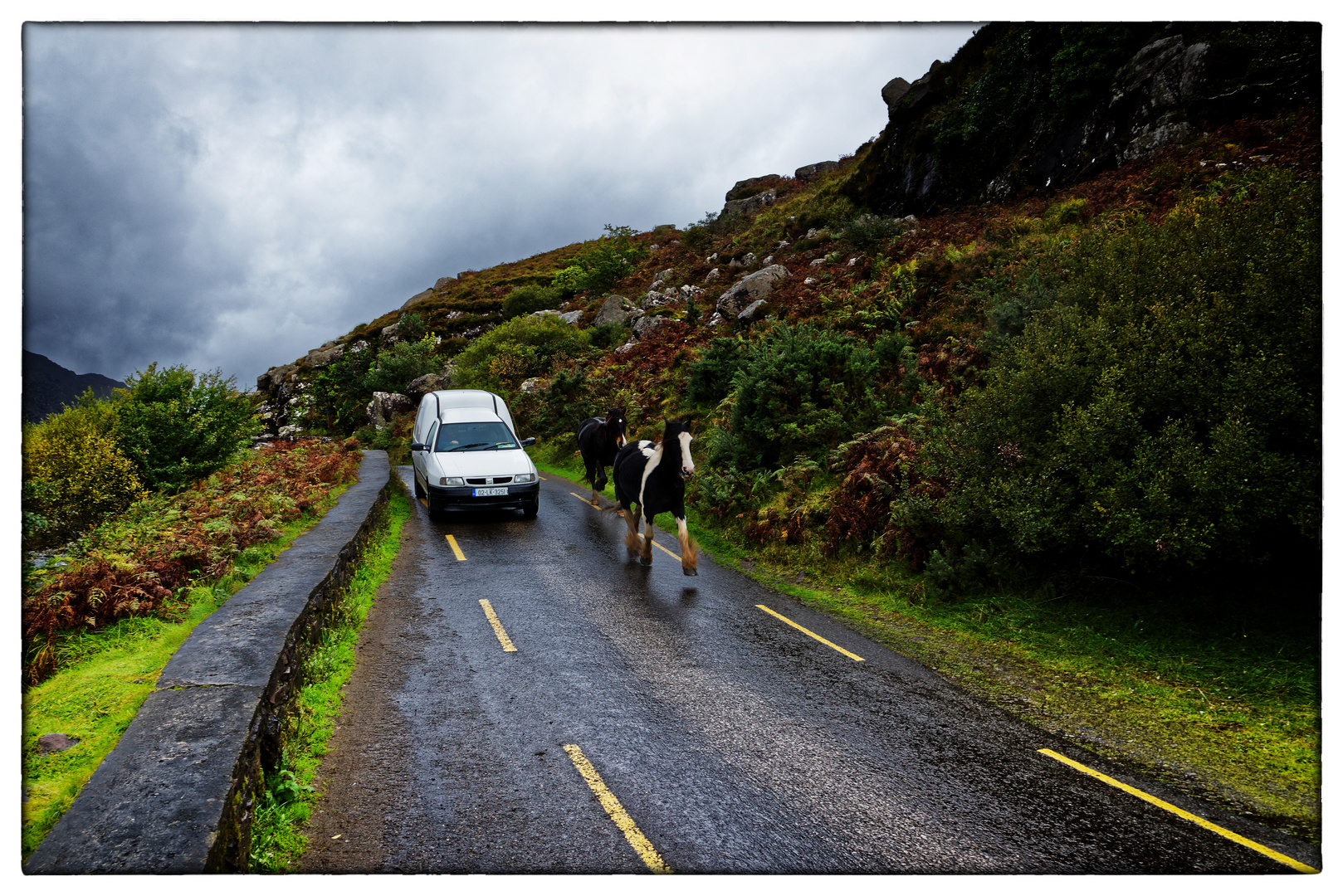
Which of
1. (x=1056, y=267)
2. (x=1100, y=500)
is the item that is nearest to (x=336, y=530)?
(x=1100, y=500)

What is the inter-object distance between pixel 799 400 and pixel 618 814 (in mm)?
10012

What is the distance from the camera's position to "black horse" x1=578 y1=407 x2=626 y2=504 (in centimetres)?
1437

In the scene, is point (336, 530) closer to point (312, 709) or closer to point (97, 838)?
point (312, 709)

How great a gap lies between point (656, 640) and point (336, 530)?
4.90m

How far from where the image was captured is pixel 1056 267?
10.2 metres

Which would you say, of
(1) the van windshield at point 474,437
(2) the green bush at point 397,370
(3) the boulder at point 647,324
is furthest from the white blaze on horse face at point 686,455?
(2) the green bush at point 397,370

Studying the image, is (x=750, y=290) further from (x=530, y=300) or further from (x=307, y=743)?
(x=530, y=300)

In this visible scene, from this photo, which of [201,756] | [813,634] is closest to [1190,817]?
[813,634]

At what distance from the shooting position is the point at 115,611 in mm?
5117

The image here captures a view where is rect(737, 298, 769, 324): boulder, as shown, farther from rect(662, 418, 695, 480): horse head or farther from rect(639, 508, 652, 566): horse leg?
rect(639, 508, 652, 566): horse leg

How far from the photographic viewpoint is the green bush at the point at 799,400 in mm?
11938

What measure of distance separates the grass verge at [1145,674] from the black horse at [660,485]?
71.0 inches

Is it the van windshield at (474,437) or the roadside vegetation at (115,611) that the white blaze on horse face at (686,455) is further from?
the van windshield at (474,437)

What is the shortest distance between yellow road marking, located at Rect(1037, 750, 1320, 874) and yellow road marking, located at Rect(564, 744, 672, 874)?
290 cm
